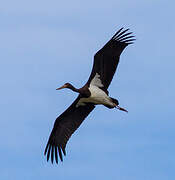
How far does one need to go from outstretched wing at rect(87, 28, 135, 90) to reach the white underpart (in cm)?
14

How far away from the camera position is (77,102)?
99.2 feet

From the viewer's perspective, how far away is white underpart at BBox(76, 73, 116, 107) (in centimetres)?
2895

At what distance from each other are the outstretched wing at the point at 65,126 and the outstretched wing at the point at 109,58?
5.63 ft

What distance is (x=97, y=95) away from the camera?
29141 mm

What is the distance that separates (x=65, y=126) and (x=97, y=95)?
236 cm

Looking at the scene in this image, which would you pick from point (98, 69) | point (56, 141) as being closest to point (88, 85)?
point (98, 69)

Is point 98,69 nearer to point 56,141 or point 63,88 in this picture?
point 63,88

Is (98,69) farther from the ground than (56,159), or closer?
farther from the ground

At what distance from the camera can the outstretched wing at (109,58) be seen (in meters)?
29.1

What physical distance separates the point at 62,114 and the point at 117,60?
3.37m

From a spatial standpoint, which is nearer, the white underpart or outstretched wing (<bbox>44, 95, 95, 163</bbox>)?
the white underpart

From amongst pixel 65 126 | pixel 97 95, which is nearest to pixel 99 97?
pixel 97 95

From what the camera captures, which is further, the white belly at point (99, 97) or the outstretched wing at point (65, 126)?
the outstretched wing at point (65, 126)

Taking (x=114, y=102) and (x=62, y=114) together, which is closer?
(x=114, y=102)
